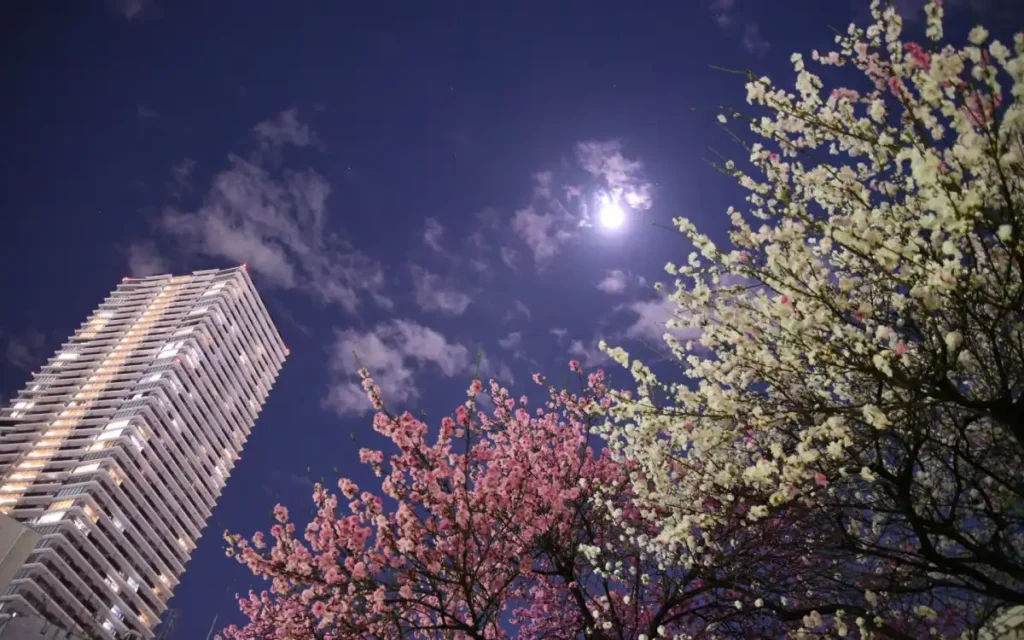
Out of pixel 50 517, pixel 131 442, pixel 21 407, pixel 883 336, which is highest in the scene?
pixel 21 407

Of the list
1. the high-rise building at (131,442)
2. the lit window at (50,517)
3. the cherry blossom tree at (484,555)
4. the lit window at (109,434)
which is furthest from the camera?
the lit window at (109,434)

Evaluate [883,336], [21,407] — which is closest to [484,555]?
[883,336]

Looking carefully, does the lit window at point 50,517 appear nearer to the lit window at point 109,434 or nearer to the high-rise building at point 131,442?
the high-rise building at point 131,442

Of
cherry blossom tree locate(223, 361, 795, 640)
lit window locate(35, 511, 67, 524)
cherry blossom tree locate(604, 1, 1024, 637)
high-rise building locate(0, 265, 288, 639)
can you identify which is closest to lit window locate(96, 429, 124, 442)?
high-rise building locate(0, 265, 288, 639)

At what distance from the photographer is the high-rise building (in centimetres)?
8981

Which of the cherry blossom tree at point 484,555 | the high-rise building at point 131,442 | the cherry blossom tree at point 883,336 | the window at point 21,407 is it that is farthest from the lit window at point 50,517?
the cherry blossom tree at point 883,336

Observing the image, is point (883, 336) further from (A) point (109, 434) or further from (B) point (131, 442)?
(A) point (109, 434)

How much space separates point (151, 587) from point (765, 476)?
5038 inches

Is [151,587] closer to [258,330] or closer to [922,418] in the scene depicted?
[258,330]

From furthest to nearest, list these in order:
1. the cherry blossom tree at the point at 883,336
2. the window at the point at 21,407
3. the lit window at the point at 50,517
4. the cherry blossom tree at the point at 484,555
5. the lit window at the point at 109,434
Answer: the window at the point at 21,407
the lit window at the point at 109,434
the lit window at the point at 50,517
the cherry blossom tree at the point at 484,555
the cherry blossom tree at the point at 883,336

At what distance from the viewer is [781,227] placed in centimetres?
639

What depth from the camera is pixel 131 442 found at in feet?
330

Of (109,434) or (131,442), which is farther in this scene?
(109,434)

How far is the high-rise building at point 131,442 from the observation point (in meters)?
89.8
